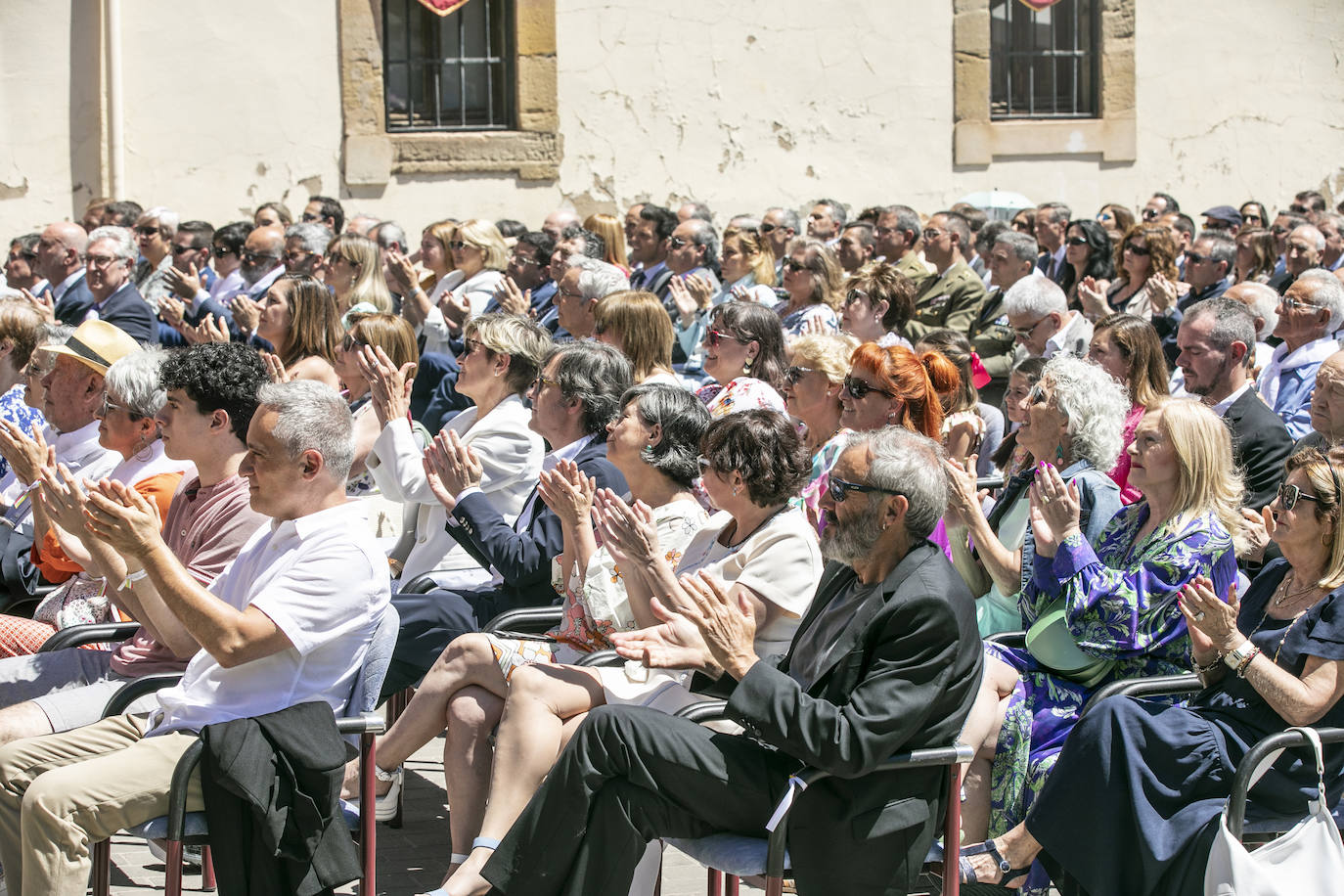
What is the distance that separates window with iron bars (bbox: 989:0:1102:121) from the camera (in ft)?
52.6

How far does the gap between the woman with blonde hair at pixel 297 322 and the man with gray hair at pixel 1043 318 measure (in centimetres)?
330

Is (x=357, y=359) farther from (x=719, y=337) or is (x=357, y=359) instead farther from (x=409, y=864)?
(x=409, y=864)

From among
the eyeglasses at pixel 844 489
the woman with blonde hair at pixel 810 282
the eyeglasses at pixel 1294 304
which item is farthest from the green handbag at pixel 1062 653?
the woman with blonde hair at pixel 810 282

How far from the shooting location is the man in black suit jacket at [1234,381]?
18.6 feet

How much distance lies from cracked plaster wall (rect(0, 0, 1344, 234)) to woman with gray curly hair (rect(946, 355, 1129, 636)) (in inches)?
418

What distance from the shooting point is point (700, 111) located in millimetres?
15320

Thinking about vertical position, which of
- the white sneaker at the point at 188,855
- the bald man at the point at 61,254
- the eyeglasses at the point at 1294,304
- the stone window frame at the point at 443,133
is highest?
the stone window frame at the point at 443,133

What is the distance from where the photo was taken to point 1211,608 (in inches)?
145

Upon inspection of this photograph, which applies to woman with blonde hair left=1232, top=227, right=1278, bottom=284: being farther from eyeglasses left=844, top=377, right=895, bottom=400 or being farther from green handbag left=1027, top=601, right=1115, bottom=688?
green handbag left=1027, top=601, right=1115, bottom=688

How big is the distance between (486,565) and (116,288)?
5.23 metres

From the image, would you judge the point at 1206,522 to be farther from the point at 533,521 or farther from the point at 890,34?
the point at 890,34

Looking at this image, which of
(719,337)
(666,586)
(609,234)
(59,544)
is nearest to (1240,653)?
(666,586)

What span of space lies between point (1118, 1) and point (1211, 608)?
13492 millimetres

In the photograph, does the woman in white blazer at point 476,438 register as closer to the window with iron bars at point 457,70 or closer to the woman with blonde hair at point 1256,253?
the woman with blonde hair at point 1256,253
